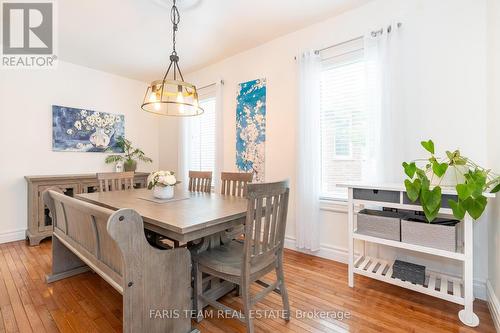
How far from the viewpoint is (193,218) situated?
1505 millimetres

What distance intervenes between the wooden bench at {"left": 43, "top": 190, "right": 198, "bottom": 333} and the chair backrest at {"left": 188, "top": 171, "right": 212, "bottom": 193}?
1.36 meters

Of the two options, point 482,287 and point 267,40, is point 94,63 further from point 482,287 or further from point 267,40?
point 482,287

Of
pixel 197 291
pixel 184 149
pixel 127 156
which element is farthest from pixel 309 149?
pixel 127 156

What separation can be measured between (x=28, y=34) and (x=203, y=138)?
2.47 metres

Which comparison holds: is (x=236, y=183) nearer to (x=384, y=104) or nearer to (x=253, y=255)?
(x=253, y=255)

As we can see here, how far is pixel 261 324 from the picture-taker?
1.62m

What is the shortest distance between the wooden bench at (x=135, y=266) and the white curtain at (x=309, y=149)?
1.58 m

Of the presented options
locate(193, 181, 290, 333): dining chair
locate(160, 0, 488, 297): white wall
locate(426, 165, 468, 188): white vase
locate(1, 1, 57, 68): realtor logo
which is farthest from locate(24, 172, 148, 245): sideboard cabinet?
locate(426, 165, 468, 188): white vase

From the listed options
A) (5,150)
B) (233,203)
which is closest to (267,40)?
(233,203)

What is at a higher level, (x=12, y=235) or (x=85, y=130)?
(x=85, y=130)

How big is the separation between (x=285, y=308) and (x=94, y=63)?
427cm

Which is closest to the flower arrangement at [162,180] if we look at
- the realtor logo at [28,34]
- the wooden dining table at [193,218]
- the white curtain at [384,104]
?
the wooden dining table at [193,218]

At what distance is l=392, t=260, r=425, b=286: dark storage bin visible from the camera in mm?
1853

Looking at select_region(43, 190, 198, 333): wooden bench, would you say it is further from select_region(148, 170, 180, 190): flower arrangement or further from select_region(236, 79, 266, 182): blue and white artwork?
select_region(236, 79, 266, 182): blue and white artwork
